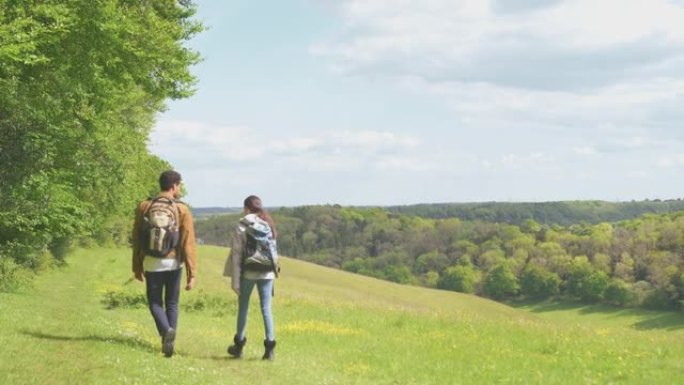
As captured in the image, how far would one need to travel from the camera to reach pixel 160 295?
12.0 meters

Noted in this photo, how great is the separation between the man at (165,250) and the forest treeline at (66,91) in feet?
19.2

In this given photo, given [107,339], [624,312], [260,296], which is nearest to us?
[260,296]

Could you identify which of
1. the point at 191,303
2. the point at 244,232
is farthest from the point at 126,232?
the point at 244,232

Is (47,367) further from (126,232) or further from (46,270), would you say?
(126,232)

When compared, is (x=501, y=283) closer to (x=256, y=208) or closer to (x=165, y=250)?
(x=256, y=208)

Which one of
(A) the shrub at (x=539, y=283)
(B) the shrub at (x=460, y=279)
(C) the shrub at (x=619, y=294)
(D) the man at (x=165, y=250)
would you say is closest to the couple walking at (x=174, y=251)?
(D) the man at (x=165, y=250)

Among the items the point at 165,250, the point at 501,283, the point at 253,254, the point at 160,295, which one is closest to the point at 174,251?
the point at 165,250

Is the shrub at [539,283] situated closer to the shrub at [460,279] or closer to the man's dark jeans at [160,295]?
the shrub at [460,279]

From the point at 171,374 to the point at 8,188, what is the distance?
1674cm

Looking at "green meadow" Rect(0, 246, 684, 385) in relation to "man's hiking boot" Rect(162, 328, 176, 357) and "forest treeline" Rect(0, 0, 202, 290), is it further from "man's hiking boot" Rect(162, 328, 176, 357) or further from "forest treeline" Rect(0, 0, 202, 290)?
"forest treeline" Rect(0, 0, 202, 290)

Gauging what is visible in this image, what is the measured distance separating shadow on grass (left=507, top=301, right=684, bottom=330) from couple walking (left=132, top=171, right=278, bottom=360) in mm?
120103

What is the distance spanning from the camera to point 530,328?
2211cm

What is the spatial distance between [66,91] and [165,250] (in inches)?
462

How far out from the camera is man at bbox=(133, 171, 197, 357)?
11.7 m
